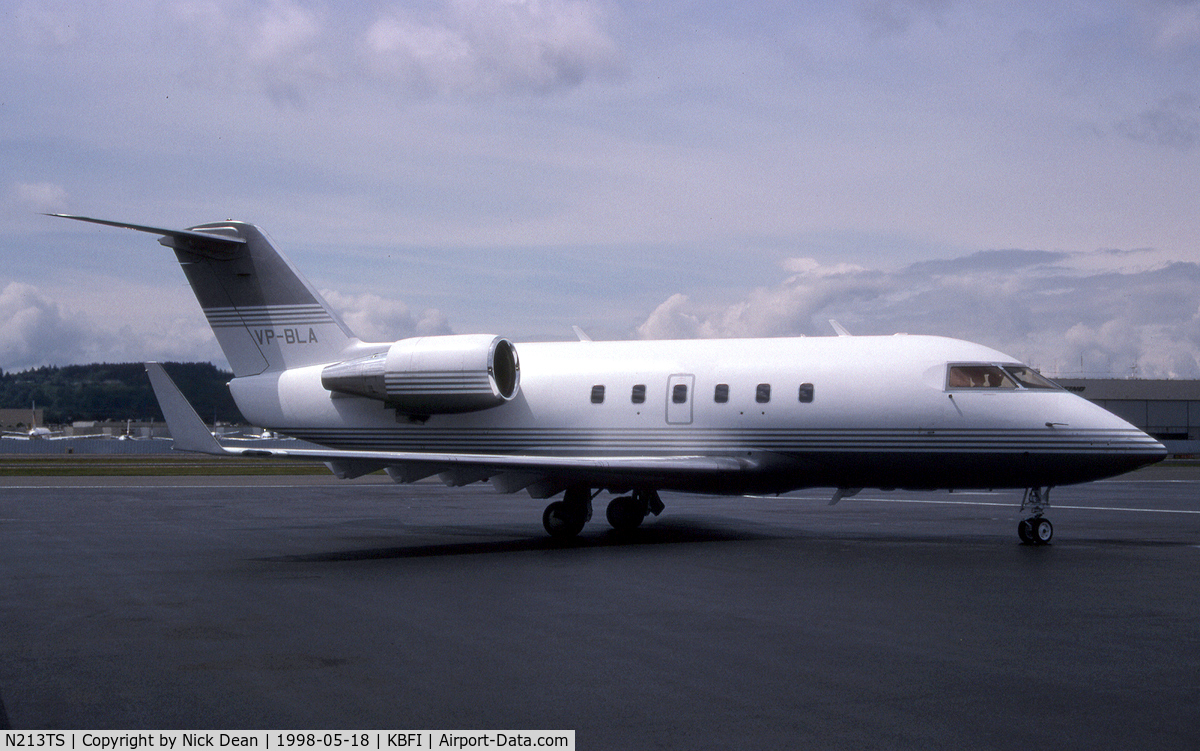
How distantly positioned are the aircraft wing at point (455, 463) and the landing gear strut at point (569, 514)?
0.42m

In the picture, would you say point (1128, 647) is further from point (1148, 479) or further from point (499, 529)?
point (1148, 479)

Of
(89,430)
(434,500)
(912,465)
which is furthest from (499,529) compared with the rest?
(89,430)

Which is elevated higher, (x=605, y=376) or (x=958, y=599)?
(x=605, y=376)

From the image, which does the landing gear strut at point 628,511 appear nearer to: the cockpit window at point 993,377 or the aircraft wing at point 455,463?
the aircraft wing at point 455,463

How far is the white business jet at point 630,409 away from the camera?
14531mm

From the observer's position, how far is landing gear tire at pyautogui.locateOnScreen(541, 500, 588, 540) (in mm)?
16062

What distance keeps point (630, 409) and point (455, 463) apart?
3.63 meters

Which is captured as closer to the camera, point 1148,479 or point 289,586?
point 289,586

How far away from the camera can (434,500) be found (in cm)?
2659

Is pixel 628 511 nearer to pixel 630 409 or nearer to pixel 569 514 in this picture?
pixel 569 514

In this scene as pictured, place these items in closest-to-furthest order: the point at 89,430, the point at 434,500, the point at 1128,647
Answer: the point at 1128,647
the point at 434,500
the point at 89,430

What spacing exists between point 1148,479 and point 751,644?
36.7 meters

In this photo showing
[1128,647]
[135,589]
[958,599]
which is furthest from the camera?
[135,589]

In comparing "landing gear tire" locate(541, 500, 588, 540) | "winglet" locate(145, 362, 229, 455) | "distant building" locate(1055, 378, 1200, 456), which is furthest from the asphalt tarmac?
"distant building" locate(1055, 378, 1200, 456)
